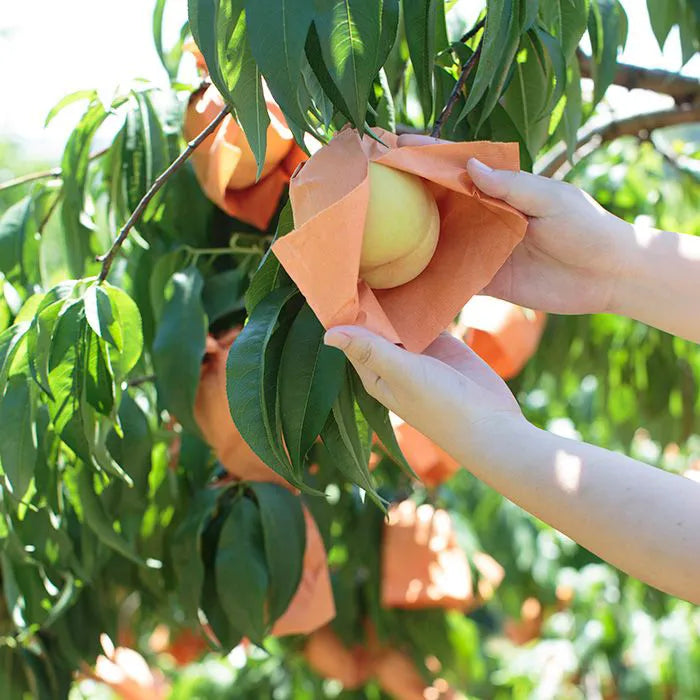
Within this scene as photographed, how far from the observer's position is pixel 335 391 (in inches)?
29.7

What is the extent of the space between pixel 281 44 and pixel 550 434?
1.01 ft

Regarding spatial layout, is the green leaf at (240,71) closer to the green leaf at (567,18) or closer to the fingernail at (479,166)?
the fingernail at (479,166)

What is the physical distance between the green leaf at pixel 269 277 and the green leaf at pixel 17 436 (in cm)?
24

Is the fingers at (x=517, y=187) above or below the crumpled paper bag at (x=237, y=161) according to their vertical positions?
above

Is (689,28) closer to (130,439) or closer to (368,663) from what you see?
(130,439)

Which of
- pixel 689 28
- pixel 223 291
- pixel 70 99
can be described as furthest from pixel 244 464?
pixel 689 28

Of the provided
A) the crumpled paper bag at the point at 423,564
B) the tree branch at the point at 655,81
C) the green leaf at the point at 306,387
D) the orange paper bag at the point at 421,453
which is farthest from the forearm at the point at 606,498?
the crumpled paper bag at the point at 423,564

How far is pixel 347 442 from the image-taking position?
76cm

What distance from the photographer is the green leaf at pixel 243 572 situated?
1.13m

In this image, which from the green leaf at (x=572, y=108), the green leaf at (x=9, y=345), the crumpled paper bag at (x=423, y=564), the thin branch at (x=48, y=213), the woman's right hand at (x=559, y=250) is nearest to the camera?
the woman's right hand at (x=559, y=250)

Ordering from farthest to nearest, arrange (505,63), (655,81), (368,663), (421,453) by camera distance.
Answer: (368,663) → (655,81) → (421,453) → (505,63)

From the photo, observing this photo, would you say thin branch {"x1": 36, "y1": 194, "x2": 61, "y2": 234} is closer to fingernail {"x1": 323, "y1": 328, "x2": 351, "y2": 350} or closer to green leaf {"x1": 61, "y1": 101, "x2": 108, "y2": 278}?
green leaf {"x1": 61, "y1": 101, "x2": 108, "y2": 278}

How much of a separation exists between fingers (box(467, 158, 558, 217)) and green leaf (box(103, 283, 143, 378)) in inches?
12.5

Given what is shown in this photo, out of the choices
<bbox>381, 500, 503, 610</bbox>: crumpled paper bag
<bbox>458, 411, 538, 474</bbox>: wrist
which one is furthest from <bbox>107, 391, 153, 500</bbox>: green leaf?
<bbox>381, 500, 503, 610</bbox>: crumpled paper bag
